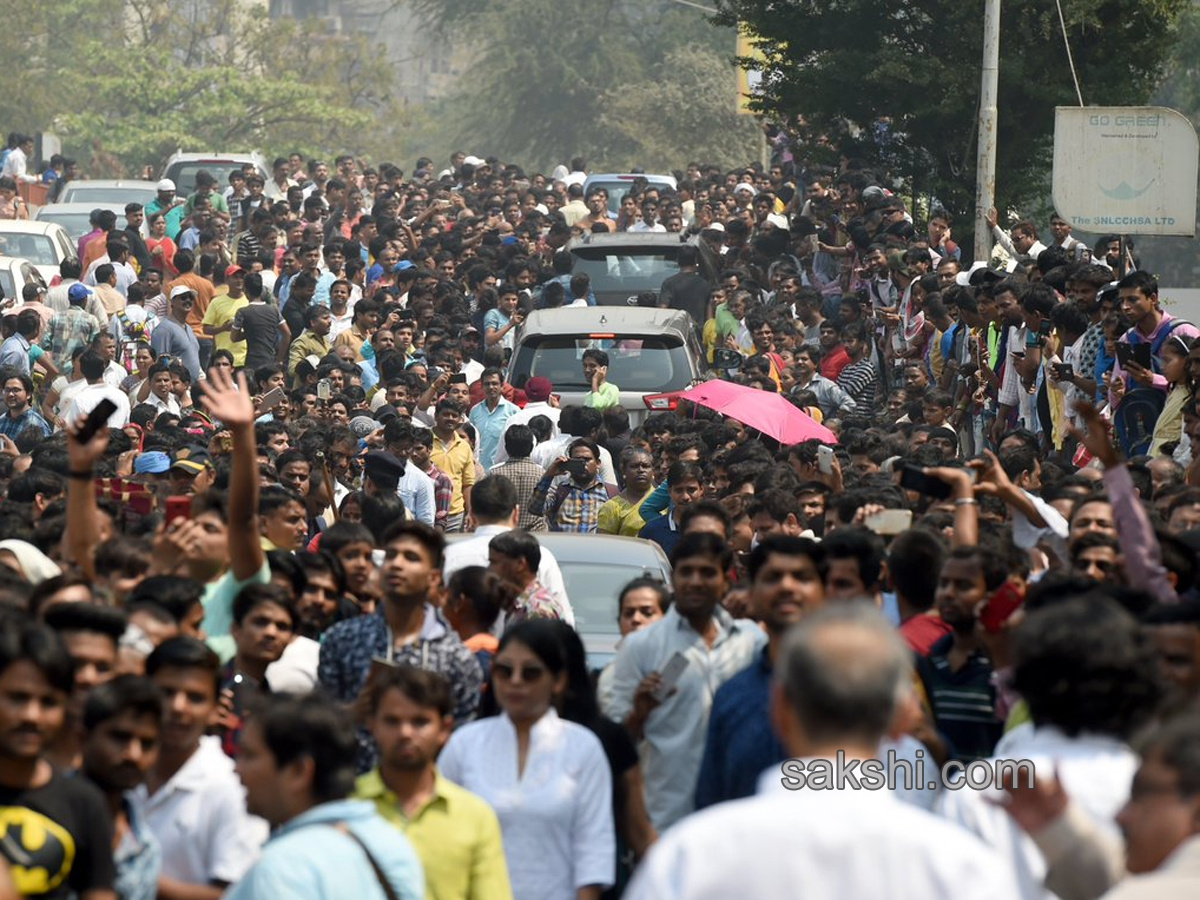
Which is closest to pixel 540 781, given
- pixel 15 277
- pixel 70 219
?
pixel 15 277

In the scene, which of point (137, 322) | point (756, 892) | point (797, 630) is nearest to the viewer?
point (756, 892)

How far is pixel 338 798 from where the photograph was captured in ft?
17.7

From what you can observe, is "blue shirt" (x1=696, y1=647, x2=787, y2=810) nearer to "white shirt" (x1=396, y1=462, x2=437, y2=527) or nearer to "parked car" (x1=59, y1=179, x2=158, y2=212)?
"white shirt" (x1=396, y1=462, x2=437, y2=527)

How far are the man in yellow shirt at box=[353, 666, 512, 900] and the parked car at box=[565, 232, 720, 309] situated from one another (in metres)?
18.9

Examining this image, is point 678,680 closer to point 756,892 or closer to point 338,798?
point 338,798

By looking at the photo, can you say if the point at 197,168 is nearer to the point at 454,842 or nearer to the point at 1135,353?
the point at 1135,353

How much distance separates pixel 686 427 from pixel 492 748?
853cm

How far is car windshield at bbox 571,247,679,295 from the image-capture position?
25031 mm

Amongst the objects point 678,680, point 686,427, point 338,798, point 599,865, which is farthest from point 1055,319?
point 338,798

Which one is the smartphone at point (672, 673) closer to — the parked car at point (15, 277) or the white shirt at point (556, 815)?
the white shirt at point (556, 815)

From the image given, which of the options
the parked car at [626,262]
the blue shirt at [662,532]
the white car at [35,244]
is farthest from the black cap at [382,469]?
the white car at [35,244]

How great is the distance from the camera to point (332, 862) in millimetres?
4941

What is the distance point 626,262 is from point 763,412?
35.5ft

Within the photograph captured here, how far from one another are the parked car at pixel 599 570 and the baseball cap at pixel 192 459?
5.53ft
